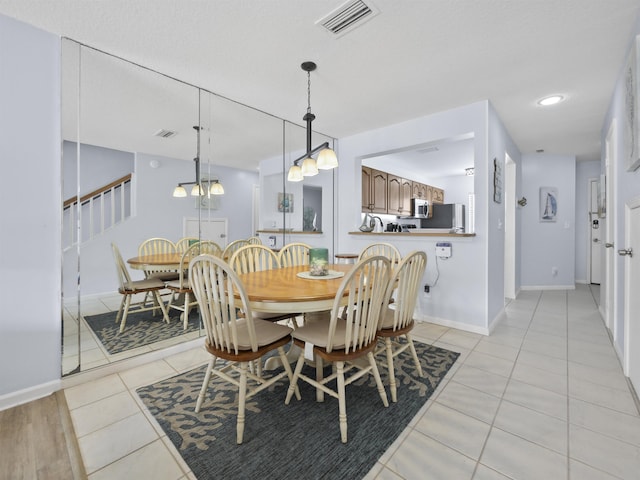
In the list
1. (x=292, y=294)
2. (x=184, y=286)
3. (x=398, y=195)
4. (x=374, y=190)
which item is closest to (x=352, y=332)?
(x=292, y=294)

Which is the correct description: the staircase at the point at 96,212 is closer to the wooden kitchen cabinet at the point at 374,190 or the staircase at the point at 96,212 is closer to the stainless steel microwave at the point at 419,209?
the wooden kitchen cabinet at the point at 374,190

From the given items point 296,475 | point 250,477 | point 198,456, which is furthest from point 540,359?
point 198,456

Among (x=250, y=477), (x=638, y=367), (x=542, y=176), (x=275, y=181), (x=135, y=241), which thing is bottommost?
(x=250, y=477)

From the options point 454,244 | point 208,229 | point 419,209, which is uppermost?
point 419,209

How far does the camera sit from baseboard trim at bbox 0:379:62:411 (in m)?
1.75

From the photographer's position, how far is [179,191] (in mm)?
2730

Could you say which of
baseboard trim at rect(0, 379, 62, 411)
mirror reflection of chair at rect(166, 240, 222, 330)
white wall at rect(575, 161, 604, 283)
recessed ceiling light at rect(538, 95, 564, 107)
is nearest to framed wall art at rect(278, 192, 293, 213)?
mirror reflection of chair at rect(166, 240, 222, 330)

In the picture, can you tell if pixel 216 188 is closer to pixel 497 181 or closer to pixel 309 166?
pixel 309 166

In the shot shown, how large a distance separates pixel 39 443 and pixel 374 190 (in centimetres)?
451

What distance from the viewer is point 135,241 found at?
2467mm

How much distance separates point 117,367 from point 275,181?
2.44 meters

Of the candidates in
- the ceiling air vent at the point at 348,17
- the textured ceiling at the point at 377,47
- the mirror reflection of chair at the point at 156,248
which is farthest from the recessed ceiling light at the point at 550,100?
the mirror reflection of chair at the point at 156,248

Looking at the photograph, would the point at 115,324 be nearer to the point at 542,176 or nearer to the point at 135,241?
the point at 135,241

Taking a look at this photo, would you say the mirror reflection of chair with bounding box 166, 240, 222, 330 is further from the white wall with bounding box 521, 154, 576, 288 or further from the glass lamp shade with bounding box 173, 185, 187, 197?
the white wall with bounding box 521, 154, 576, 288
